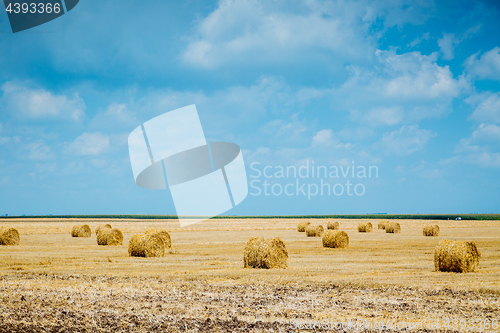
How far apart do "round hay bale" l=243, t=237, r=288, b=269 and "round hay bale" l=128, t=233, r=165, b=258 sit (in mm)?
5960

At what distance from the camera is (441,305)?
30.6ft

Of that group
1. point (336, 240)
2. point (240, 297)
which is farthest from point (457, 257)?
point (336, 240)

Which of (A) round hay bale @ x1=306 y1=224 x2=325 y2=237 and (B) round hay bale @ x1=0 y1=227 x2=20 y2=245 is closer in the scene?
(B) round hay bale @ x1=0 y1=227 x2=20 y2=245

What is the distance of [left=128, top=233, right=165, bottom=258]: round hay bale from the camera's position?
19.6m

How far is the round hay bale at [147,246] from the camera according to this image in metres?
19.6

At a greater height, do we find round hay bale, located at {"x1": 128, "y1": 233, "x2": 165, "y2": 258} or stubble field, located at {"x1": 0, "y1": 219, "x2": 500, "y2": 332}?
round hay bale, located at {"x1": 128, "y1": 233, "x2": 165, "y2": 258}

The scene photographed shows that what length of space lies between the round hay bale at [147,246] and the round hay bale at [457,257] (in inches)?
492

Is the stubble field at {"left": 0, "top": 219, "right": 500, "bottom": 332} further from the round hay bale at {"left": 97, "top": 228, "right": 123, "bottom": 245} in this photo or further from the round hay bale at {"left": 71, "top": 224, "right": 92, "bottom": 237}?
the round hay bale at {"left": 71, "top": 224, "right": 92, "bottom": 237}

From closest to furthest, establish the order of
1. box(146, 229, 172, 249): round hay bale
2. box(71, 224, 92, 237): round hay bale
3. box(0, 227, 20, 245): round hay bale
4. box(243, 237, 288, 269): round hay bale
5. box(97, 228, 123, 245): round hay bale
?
1. box(243, 237, 288, 269): round hay bale
2. box(146, 229, 172, 249): round hay bale
3. box(0, 227, 20, 245): round hay bale
4. box(97, 228, 123, 245): round hay bale
5. box(71, 224, 92, 237): round hay bale

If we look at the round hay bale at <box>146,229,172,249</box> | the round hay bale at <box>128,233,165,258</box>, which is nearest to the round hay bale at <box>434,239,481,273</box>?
the round hay bale at <box>128,233,165,258</box>

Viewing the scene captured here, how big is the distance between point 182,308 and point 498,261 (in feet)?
50.1

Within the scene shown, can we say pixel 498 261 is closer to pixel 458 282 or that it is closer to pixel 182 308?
pixel 458 282

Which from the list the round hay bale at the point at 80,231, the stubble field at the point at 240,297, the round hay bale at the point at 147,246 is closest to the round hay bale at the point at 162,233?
the round hay bale at the point at 147,246

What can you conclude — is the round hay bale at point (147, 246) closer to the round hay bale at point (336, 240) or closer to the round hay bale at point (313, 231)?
the round hay bale at point (336, 240)
